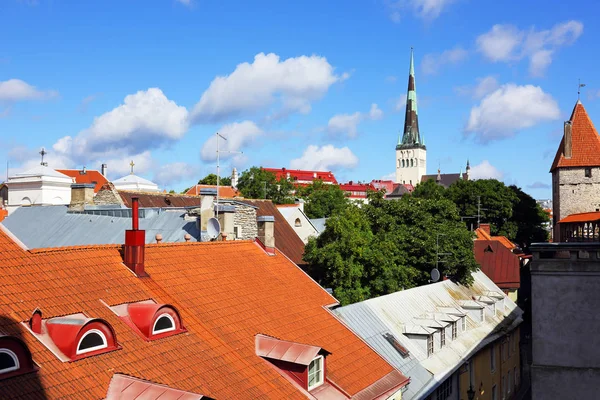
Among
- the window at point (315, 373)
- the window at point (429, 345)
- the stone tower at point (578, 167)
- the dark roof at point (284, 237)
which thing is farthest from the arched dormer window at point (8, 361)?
the stone tower at point (578, 167)

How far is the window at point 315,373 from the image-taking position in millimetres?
13812

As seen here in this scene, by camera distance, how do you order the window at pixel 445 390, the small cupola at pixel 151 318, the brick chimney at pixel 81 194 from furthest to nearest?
the brick chimney at pixel 81 194
the window at pixel 445 390
the small cupola at pixel 151 318

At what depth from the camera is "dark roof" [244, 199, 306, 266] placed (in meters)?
36.5

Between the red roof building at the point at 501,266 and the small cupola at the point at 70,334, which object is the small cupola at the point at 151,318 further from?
the red roof building at the point at 501,266

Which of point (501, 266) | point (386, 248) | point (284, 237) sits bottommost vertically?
point (501, 266)

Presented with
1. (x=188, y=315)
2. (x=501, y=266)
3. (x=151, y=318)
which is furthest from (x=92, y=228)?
(x=501, y=266)

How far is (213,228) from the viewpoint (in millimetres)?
22000

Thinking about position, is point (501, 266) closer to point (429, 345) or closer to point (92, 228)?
point (429, 345)

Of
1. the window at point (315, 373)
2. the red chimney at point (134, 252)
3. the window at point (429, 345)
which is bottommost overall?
the window at point (429, 345)

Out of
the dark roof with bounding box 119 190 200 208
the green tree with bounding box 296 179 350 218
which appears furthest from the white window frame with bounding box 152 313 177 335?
the green tree with bounding box 296 179 350 218

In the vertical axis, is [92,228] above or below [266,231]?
Answer: above

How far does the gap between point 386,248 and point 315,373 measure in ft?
62.1

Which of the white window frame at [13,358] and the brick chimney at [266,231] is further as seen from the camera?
the brick chimney at [266,231]

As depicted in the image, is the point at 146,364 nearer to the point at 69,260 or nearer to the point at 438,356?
the point at 69,260
